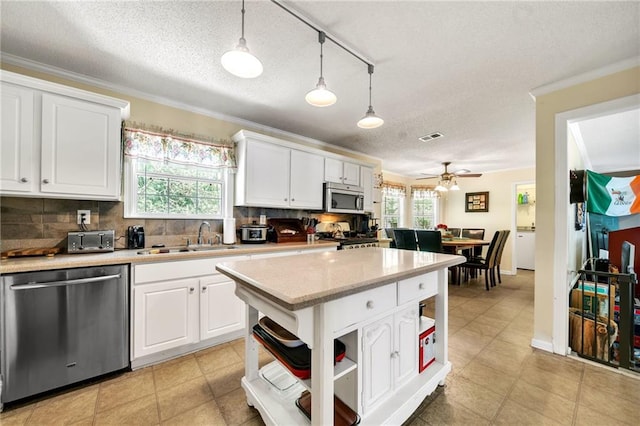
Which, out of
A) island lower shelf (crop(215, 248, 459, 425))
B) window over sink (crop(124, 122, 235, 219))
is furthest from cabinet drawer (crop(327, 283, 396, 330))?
window over sink (crop(124, 122, 235, 219))

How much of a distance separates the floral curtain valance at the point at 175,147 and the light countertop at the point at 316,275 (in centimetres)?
176

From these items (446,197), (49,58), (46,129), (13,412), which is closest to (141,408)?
(13,412)

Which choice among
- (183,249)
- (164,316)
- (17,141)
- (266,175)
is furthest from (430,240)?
(17,141)

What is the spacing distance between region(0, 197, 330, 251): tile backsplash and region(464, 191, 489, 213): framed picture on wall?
6344mm

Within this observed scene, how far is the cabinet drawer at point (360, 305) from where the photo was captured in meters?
1.11

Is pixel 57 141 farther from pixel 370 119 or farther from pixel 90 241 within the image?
pixel 370 119

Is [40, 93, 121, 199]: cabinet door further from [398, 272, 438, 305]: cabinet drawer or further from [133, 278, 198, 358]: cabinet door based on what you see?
[398, 272, 438, 305]: cabinet drawer

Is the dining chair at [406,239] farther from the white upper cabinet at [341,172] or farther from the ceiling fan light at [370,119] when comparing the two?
the ceiling fan light at [370,119]

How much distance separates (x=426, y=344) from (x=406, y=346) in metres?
0.30

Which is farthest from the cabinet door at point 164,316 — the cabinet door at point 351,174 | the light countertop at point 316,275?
the cabinet door at point 351,174

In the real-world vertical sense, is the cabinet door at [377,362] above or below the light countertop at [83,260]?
below

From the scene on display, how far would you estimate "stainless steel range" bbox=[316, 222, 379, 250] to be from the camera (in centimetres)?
359

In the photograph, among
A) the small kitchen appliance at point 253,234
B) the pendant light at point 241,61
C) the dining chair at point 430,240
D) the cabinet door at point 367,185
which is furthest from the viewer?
the cabinet door at point 367,185

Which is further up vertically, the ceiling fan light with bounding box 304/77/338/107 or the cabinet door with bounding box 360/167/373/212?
the ceiling fan light with bounding box 304/77/338/107
